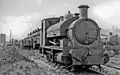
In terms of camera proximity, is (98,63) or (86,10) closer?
(98,63)

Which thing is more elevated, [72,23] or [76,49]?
[72,23]

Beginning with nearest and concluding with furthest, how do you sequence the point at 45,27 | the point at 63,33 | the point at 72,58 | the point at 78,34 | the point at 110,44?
the point at 72,58 → the point at 78,34 → the point at 63,33 → the point at 45,27 → the point at 110,44

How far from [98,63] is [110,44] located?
21939 mm

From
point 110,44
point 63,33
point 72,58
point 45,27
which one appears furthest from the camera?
point 110,44

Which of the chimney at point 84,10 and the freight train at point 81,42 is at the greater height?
the chimney at point 84,10

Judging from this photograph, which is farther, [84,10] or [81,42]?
[84,10]

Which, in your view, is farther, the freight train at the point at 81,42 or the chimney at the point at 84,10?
the chimney at the point at 84,10

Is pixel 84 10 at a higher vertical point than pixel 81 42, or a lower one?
higher

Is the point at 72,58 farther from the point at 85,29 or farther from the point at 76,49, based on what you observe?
the point at 85,29

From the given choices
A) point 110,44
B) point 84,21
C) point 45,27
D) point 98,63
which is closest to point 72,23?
point 84,21

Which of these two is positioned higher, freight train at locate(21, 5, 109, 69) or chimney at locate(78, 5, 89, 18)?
chimney at locate(78, 5, 89, 18)

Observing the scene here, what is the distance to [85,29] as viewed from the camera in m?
10.4

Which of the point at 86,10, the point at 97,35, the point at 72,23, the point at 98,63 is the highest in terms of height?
the point at 86,10

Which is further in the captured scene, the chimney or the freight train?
the chimney
